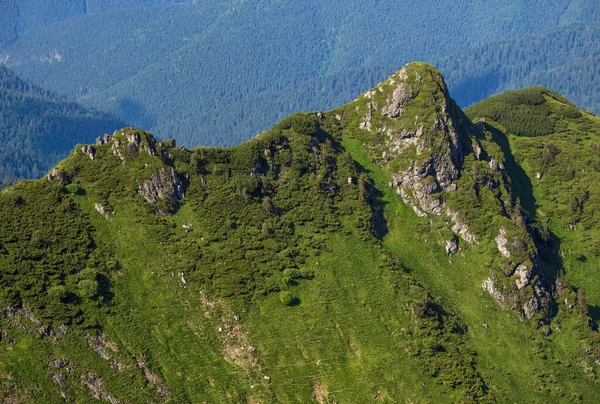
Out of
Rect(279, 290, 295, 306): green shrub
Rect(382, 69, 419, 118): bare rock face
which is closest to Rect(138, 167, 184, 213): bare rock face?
Rect(279, 290, 295, 306): green shrub

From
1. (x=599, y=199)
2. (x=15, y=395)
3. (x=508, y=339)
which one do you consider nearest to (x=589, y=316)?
(x=508, y=339)

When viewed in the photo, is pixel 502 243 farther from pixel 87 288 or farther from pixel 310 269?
pixel 87 288

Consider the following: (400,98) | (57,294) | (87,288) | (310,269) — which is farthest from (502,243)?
(57,294)

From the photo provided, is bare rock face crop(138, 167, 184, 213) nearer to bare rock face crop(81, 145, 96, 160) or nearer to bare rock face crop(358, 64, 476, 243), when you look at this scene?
bare rock face crop(81, 145, 96, 160)

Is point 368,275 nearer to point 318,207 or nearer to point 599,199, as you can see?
point 318,207

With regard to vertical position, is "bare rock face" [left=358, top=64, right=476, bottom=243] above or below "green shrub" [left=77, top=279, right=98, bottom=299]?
above
